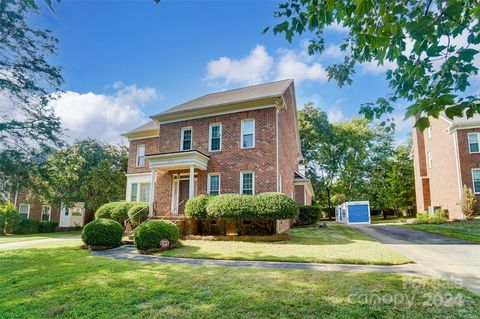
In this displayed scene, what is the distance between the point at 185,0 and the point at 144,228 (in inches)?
298

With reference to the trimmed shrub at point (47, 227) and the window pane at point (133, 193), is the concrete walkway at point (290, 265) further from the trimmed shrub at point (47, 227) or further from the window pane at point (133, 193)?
the trimmed shrub at point (47, 227)

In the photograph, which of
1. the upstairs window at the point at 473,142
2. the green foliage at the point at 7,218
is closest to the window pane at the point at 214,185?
the green foliage at the point at 7,218

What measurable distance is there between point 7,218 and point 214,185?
18838 mm

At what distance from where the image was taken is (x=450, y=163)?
71.5ft

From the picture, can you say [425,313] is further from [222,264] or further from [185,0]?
[185,0]

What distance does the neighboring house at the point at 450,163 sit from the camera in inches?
804

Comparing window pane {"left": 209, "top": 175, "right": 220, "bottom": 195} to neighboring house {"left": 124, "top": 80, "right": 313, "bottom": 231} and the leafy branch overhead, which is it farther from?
the leafy branch overhead

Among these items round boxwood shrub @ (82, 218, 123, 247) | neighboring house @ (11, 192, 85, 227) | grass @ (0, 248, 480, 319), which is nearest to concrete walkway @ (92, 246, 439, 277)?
grass @ (0, 248, 480, 319)

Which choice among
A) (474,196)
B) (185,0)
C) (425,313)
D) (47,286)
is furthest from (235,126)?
(474,196)

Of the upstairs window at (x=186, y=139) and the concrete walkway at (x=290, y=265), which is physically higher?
the upstairs window at (x=186, y=139)

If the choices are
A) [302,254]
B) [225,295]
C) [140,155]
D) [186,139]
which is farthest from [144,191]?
[225,295]

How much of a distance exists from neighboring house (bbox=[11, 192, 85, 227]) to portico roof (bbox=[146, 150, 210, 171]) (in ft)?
57.1

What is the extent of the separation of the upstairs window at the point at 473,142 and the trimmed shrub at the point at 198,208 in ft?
67.8

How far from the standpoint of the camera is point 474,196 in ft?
64.1
